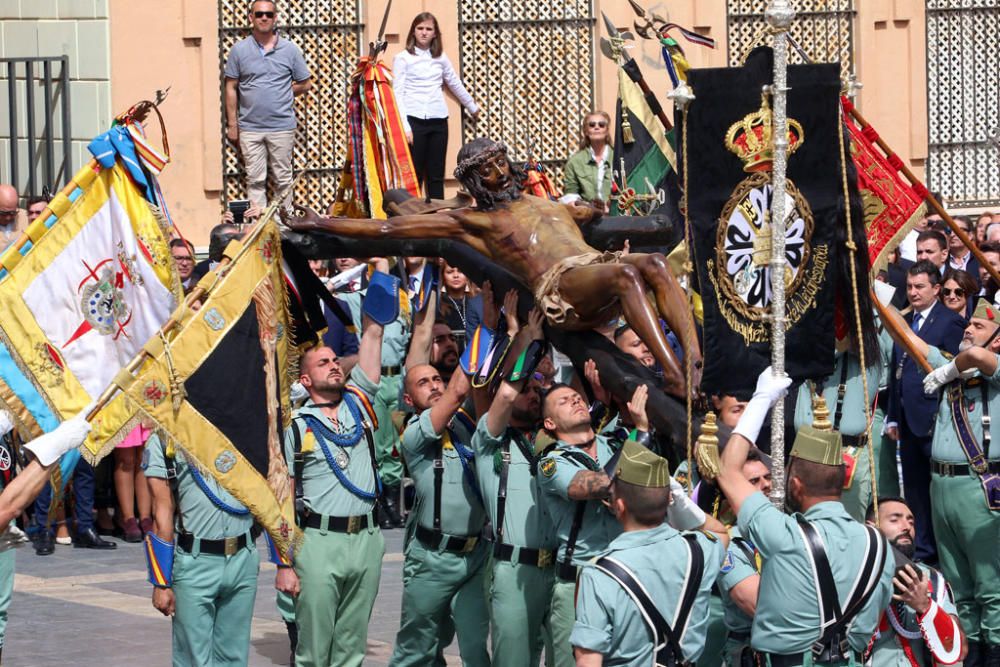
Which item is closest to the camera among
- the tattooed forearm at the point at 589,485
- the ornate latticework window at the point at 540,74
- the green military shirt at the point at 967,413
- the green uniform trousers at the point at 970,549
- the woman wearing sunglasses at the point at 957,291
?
the tattooed forearm at the point at 589,485

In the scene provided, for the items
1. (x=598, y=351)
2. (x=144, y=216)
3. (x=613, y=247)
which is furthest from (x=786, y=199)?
(x=144, y=216)

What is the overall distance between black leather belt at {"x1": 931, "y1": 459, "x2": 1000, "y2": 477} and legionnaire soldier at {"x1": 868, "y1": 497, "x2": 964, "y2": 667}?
3772 mm

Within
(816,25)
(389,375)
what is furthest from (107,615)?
(816,25)

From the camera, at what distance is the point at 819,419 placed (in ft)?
25.9

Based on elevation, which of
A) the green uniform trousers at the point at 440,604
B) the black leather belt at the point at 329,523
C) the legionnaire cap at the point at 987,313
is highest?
the legionnaire cap at the point at 987,313

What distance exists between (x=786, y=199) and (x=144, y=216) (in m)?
3.09

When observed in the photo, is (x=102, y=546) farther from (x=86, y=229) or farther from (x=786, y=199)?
(x=786, y=199)

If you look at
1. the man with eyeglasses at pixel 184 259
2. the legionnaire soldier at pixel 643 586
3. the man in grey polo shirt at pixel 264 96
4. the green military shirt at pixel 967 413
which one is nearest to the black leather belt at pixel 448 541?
the legionnaire soldier at pixel 643 586

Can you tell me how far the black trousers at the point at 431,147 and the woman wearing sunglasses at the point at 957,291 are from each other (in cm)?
602

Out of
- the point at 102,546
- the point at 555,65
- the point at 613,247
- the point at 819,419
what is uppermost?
the point at 555,65

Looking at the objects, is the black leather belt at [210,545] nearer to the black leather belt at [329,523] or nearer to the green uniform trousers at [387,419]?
the black leather belt at [329,523]

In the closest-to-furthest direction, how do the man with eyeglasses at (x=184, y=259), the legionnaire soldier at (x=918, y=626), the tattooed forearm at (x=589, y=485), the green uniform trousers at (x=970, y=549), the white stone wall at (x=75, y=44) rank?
the legionnaire soldier at (x=918, y=626) < the tattooed forearm at (x=589, y=485) < the green uniform trousers at (x=970, y=549) < the man with eyeglasses at (x=184, y=259) < the white stone wall at (x=75, y=44)

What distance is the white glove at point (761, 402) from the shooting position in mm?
7586

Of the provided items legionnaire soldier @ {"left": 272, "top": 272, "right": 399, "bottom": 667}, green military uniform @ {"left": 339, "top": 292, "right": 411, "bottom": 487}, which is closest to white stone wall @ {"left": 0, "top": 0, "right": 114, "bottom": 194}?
green military uniform @ {"left": 339, "top": 292, "right": 411, "bottom": 487}
